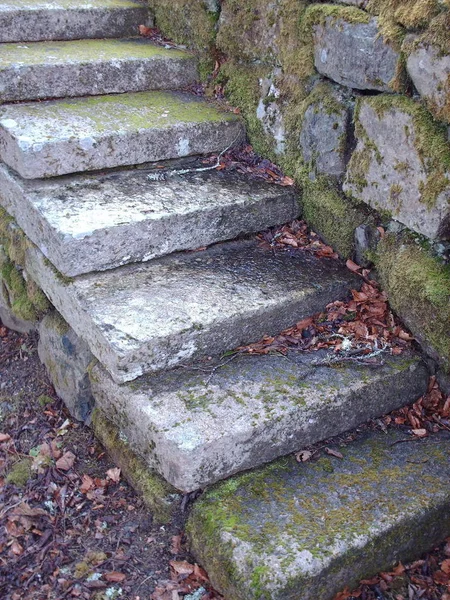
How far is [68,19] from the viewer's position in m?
3.77

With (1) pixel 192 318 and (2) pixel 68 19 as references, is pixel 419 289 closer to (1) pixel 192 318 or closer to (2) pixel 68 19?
(1) pixel 192 318

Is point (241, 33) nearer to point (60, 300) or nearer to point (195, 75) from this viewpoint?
point (195, 75)

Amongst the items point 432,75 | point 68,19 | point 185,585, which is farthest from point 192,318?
point 68,19

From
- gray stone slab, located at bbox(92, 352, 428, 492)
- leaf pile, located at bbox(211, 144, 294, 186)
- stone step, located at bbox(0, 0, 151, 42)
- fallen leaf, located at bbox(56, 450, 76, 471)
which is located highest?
stone step, located at bbox(0, 0, 151, 42)

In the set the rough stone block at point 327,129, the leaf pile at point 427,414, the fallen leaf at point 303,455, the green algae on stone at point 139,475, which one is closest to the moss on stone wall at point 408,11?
the rough stone block at point 327,129

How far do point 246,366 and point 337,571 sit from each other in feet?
2.90

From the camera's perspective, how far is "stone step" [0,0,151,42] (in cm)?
360

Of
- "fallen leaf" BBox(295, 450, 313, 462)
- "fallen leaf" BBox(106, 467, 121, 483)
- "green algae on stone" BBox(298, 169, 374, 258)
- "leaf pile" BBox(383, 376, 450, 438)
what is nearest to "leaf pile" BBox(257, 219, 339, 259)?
"green algae on stone" BBox(298, 169, 374, 258)

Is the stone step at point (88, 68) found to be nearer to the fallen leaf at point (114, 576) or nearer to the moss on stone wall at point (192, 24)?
the moss on stone wall at point (192, 24)

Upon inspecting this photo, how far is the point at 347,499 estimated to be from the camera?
2.35 meters

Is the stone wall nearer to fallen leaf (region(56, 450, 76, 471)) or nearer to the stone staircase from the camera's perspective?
the stone staircase

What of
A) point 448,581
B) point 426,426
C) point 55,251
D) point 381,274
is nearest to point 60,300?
point 55,251

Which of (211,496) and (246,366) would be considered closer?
(211,496)

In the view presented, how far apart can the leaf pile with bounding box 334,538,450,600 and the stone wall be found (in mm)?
821
